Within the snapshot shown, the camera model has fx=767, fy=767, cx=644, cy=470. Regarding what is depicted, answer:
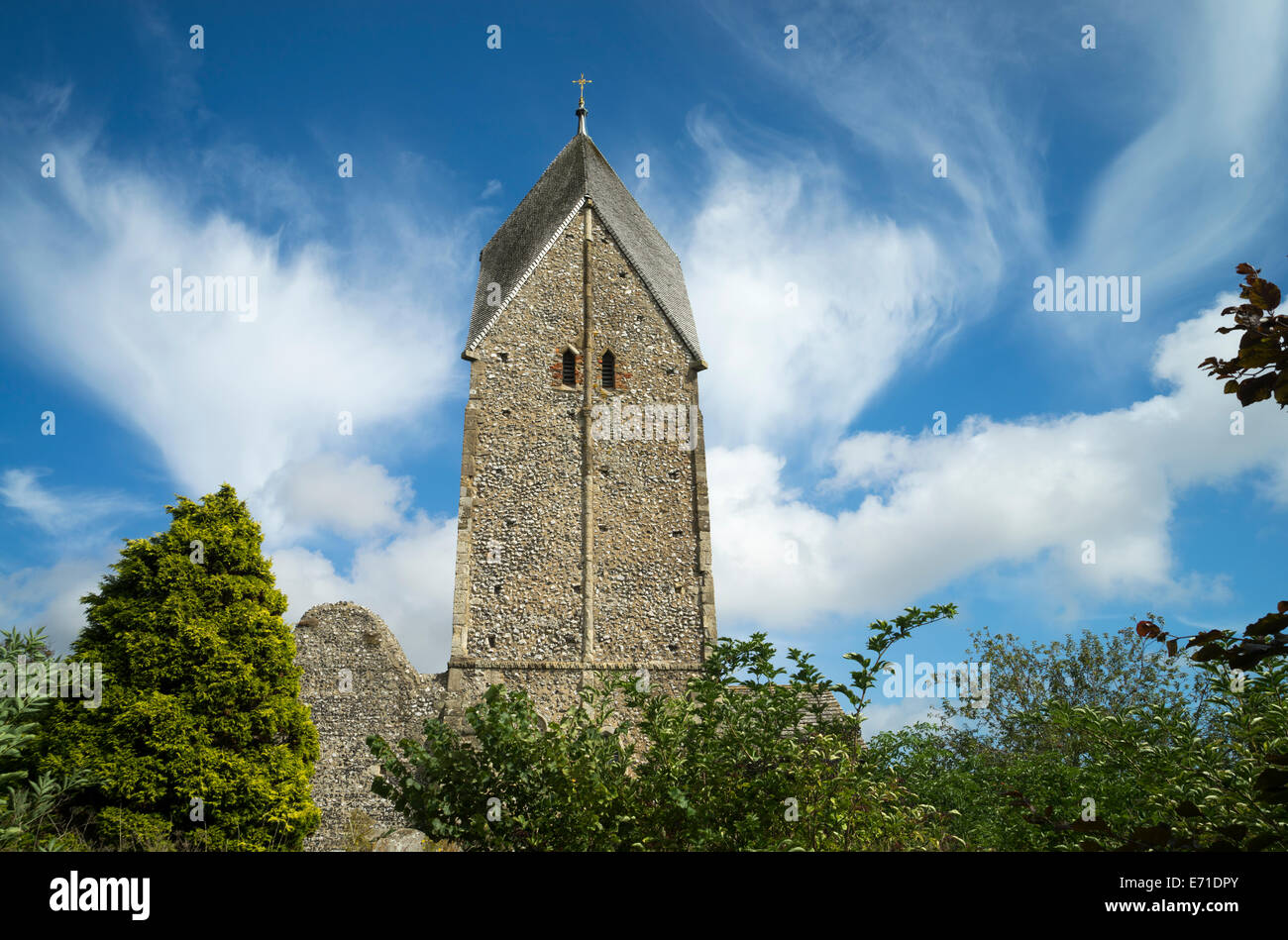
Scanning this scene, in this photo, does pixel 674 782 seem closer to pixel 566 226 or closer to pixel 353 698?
pixel 353 698

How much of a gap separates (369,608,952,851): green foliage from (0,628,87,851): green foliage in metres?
3.28

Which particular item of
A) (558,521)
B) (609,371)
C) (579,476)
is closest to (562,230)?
(609,371)

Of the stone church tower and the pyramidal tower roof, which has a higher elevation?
the pyramidal tower roof

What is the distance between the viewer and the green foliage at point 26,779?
5961mm

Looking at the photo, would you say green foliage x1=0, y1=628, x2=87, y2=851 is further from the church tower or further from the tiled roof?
the tiled roof

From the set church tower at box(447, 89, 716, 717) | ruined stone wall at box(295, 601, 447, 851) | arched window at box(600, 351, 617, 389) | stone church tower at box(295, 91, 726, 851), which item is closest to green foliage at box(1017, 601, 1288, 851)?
stone church tower at box(295, 91, 726, 851)

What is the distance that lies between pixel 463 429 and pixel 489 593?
338 cm

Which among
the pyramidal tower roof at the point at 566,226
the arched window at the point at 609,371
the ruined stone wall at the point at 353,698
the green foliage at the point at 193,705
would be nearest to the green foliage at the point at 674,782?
the green foliage at the point at 193,705

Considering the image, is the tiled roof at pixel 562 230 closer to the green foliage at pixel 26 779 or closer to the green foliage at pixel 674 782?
the green foliage at pixel 26 779

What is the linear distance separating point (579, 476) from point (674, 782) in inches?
441

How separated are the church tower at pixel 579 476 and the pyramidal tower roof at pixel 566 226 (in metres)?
0.07

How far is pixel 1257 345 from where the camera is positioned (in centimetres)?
286

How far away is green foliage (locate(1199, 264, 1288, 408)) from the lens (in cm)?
284

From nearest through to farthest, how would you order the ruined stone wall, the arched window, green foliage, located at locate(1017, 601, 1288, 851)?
green foliage, located at locate(1017, 601, 1288, 851) → the ruined stone wall → the arched window
